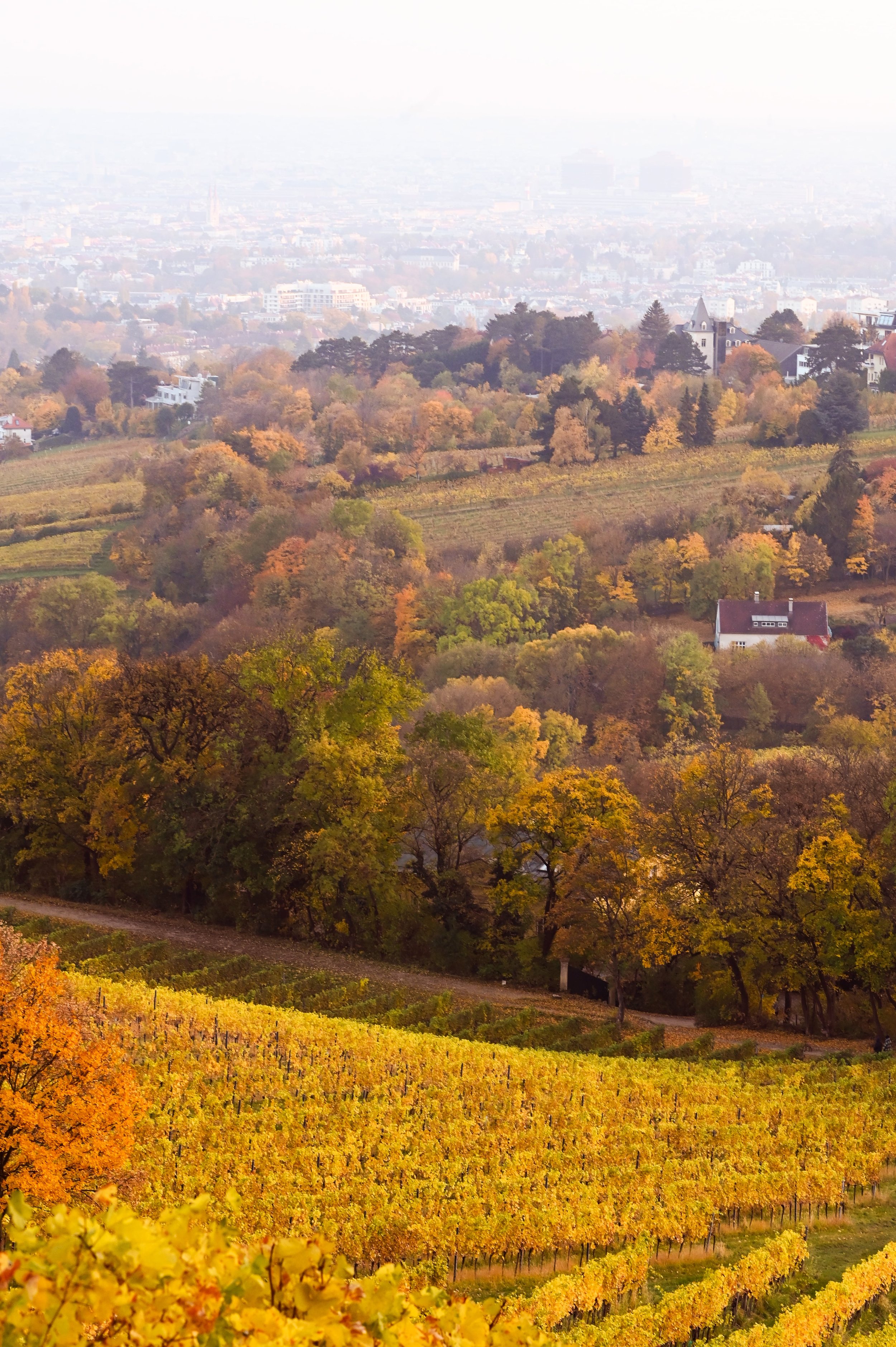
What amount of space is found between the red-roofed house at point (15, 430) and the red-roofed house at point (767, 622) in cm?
7093

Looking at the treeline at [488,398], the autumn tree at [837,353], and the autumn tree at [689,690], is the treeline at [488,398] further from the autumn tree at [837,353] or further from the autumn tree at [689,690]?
the autumn tree at [689,690]

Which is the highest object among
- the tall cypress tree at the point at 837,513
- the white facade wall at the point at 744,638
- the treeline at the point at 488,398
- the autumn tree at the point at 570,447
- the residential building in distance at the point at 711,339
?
the residential building in distance at the point at 711,339

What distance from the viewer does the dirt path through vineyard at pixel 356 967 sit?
27641mm

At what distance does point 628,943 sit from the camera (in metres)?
27.4

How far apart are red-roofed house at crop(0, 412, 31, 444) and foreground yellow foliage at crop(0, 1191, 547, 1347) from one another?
357 feet

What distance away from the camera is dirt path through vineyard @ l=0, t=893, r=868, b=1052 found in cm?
2764

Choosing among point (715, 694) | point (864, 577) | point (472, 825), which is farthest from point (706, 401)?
point (472, 825)

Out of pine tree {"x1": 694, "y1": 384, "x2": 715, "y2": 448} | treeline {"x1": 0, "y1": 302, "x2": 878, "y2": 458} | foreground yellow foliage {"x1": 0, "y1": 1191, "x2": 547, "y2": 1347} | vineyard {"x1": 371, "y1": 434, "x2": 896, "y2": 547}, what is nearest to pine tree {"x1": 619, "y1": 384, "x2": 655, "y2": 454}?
treeline {"x1": 0, "y1": 302, "x2": 878, "y2": 458}

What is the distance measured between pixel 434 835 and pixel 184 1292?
2603 cm

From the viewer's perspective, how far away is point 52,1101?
15.6 meters

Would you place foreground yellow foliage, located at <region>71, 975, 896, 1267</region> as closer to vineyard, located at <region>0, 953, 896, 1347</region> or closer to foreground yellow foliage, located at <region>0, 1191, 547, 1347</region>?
vineyard, located at <region>0, 953, 896, 1347</region>


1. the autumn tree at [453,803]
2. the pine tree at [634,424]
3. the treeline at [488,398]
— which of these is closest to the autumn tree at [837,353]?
the treeline at [488,398]

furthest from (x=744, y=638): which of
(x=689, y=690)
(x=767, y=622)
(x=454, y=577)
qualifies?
(x=454, y=577)

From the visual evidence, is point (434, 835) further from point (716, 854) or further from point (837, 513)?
point (837, 513)
